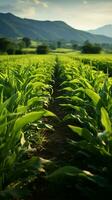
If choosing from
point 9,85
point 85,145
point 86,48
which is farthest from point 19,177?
point 86,48

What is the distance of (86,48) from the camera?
80.4m

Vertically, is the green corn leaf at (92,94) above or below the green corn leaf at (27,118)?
above

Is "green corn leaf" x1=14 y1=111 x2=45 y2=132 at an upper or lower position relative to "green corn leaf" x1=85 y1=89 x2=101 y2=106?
lower

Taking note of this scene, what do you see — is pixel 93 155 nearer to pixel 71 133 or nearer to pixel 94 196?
pixel 94 196

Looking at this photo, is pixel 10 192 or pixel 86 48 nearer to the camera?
pixel 10 192

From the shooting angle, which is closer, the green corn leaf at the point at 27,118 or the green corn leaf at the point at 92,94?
the green corn leaf at the point at 27,118

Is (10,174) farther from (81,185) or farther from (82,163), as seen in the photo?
(82,163)

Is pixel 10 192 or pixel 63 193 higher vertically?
pixel 10 192

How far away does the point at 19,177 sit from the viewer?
3.38 meters

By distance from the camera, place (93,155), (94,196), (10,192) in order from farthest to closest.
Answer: (93,155)
(94,196)
(10,192)

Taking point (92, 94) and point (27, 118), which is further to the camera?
point (92, 94)

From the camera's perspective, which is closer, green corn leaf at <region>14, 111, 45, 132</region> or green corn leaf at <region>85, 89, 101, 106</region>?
green corn leaf at <region>14, 111, 45, 132</region>

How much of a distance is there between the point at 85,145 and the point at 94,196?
525mm

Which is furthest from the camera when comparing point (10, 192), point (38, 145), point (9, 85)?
point (9, 85)
